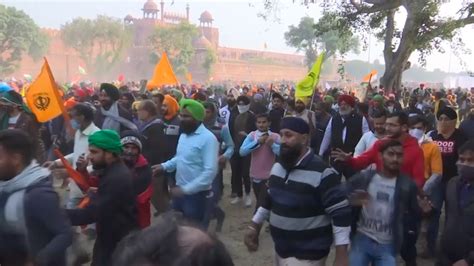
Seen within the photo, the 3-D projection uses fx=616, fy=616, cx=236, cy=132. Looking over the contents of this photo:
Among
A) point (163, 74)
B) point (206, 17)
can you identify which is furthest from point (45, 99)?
point (206, 17)

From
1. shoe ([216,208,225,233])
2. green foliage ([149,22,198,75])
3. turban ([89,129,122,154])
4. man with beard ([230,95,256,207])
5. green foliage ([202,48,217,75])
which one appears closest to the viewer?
turban ([89,129,122,154])

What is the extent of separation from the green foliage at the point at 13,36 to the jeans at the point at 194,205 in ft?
194

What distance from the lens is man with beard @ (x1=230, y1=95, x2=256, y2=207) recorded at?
8875mm

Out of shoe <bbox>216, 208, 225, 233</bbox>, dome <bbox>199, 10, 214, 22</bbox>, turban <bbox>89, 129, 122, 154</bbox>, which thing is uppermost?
dome <bbox>199, 10, 214, 22</bbox>

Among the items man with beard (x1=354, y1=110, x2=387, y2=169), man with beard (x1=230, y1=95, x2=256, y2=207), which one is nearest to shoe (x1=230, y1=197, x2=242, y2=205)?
man with beard (x1=230, y1=95, x2=256, y2=207)

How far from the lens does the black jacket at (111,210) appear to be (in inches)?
150

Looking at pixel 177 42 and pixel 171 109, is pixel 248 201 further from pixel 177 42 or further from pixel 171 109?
pixel 177 42

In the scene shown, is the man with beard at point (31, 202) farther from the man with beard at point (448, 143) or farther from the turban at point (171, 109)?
the turban at point (171, 109)

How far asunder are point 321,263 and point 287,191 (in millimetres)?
508

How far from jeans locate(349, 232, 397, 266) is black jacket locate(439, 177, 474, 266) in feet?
1.14

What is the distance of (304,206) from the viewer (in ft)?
12.1

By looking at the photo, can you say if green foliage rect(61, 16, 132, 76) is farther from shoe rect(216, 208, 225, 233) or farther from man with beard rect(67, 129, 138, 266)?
man with beard rect(67, 129, 138, 266)

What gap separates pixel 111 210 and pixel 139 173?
92 centimetres

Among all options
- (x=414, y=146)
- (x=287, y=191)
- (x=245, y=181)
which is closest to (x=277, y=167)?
(x=287, y=191)
